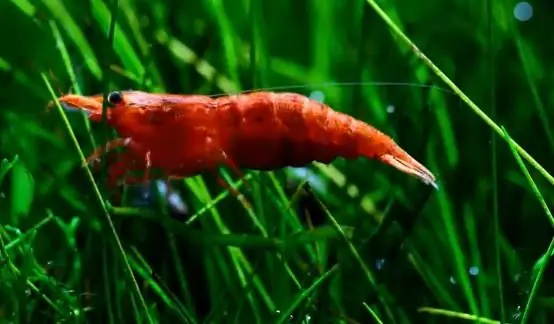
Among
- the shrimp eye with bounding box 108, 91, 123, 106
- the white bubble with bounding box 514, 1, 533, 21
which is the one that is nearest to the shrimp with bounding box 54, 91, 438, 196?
the shrimp eye with bounding box 108, 91, 123, 106

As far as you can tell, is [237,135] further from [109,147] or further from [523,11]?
[523,11]

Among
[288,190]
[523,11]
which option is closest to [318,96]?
[288,190]

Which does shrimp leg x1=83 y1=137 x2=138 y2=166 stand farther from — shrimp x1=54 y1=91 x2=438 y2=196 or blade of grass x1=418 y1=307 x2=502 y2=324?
blade of grass x1=418 y1=307 x2=502 y2=324

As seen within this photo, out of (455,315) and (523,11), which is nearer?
(455,315)

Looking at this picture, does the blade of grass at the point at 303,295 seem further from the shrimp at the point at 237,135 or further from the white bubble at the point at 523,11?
the white bubble at the point at 523,11

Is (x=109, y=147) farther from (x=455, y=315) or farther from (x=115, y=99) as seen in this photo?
(x=455, y=315)

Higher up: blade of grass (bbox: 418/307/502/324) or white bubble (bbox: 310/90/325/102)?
white bubble (bbox: 310/90/325/102)

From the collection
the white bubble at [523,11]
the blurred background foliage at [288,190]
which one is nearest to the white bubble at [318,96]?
the blurred background foliage at [288,190]

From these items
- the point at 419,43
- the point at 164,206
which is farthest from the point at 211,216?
the point at 419,43
